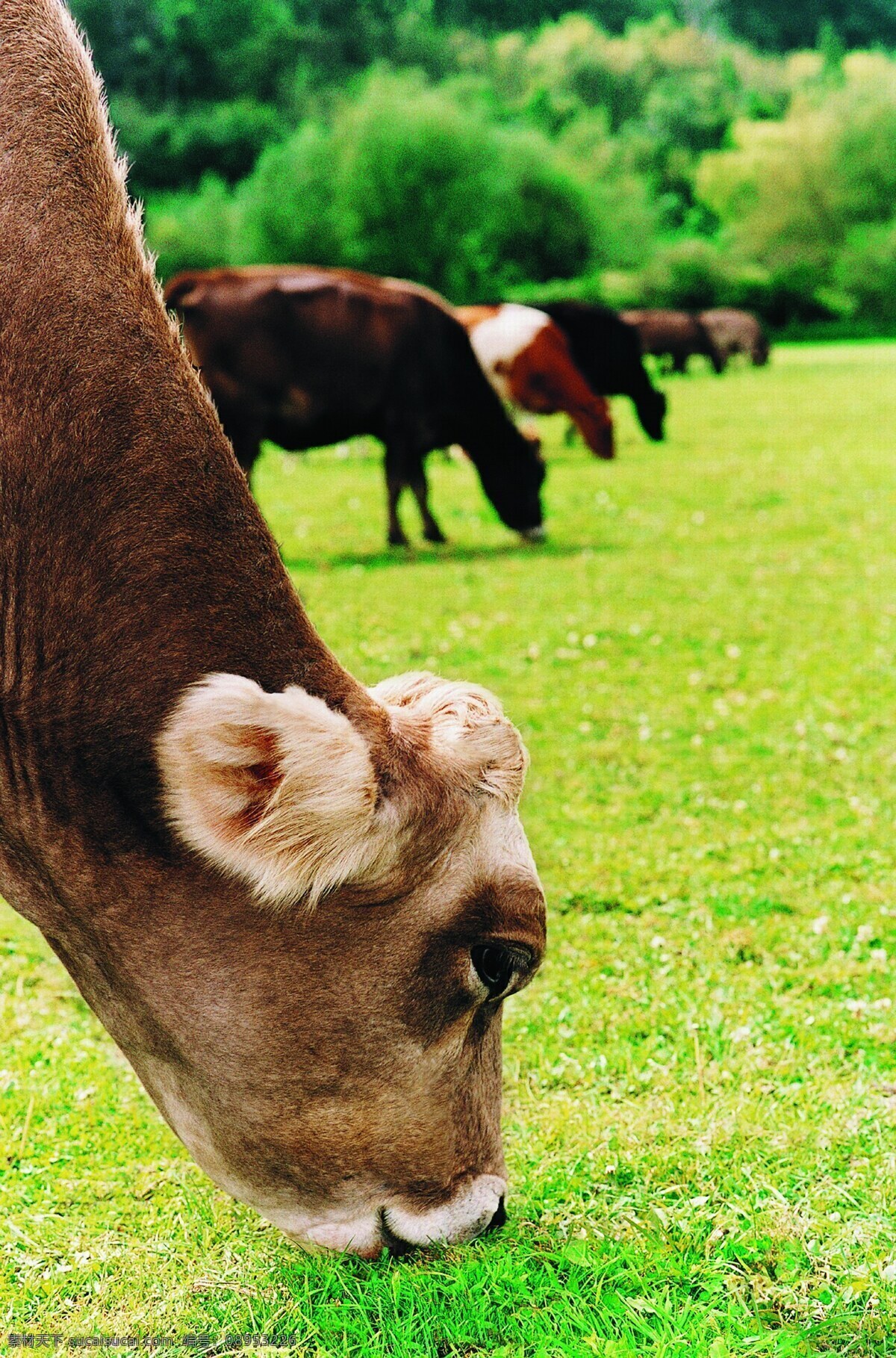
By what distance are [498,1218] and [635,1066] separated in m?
1.10

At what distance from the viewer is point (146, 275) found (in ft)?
8.79

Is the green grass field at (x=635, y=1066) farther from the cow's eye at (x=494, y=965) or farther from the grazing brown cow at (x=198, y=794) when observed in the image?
the cow's eye at (x=494, y=965)

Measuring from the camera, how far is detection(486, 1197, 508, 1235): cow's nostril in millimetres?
2910

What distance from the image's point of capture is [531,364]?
51.1 ft

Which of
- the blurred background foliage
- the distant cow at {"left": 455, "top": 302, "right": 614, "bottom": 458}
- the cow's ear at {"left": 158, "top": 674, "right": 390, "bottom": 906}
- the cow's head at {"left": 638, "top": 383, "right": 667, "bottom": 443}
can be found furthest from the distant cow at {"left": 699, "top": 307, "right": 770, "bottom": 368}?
the cow's ear at {"left": 158, "top": 674, "right": 390, "bottom": 906}

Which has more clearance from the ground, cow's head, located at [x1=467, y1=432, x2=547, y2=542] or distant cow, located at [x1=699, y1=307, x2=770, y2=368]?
cow's head, located at [x1=467, y1=432, x2=547, y2=542]

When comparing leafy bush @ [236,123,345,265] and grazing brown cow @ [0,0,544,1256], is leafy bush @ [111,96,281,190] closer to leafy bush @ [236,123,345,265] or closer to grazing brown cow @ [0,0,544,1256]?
leafy bush @ [236,123,345,265]

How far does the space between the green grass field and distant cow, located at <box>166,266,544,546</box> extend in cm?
283

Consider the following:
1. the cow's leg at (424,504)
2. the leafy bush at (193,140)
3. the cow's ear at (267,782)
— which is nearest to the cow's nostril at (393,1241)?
the cow's ear at (267,782)

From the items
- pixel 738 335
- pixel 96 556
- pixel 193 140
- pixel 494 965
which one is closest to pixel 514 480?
pixel 494 965

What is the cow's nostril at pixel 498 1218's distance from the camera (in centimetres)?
291

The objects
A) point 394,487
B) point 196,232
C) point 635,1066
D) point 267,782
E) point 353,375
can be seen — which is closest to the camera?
point 267,782

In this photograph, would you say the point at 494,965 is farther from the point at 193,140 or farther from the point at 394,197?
the point at 193,140

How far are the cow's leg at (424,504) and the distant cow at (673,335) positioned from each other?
A: 24805mm
